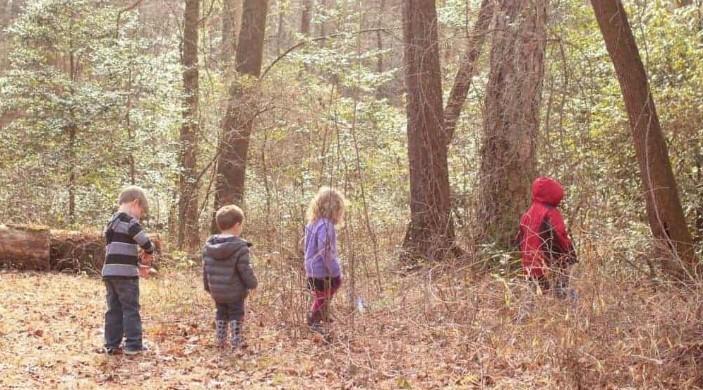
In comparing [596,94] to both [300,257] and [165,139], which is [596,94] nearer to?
[300,257]

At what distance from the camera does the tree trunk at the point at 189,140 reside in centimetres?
1305

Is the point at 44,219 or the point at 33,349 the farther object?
the point at 44,219

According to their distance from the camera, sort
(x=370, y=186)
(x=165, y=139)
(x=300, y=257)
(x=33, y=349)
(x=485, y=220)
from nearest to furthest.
A: (x=33, y=349), (x=300, y=257), (x=485, y=220), (x=370, y=186), (x=165, y=139)

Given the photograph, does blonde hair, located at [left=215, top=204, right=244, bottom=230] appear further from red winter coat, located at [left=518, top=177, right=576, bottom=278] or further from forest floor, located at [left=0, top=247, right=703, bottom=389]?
red winter coat, located at [left=518, top=177, right=576, bottom=278]

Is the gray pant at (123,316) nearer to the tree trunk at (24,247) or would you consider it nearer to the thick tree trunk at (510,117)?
the thick tree trunk at (510,117)

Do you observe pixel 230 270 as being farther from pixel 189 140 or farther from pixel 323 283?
pixel 189 140

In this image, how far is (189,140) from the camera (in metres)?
15.5

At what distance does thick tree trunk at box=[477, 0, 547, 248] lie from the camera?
27.9ft

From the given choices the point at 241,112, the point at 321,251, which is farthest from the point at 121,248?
the point at 241,112

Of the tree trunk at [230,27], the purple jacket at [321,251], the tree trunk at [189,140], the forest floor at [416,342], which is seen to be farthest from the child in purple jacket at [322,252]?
the tree trunk at [230,27]

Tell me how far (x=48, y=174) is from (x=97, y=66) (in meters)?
2.31

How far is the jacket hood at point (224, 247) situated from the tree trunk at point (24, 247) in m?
5.82

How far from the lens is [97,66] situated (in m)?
14.9

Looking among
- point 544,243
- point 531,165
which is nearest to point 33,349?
point 544,243
